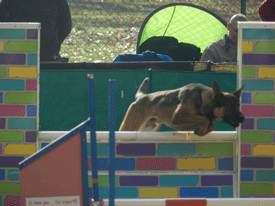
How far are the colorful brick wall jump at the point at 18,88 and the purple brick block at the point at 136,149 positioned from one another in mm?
717

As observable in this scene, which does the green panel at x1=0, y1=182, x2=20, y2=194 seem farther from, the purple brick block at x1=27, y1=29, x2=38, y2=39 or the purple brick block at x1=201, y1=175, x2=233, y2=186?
the purple brick block at x1=201, y1=175, x2=233, y2=186

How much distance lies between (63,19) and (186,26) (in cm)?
264

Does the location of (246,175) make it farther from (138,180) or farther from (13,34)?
(13,34)

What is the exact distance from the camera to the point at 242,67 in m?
4.09

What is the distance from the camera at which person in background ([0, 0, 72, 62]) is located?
686 centimetres

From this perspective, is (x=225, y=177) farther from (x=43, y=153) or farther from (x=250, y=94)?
(x=43, y=153)

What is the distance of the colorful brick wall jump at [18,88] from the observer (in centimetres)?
405

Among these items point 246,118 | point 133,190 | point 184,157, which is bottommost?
point 133,190

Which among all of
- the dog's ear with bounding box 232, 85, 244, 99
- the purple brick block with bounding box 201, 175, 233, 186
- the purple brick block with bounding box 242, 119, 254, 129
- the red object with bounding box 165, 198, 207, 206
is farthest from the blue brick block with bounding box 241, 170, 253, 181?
the red object with bounding box 165, 198, 207, 206

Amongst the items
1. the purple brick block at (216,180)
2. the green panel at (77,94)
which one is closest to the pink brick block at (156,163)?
the purple brick block at (216,180)

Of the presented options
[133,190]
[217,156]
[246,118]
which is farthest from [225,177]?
[133,190]

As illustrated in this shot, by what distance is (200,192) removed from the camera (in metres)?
4.17

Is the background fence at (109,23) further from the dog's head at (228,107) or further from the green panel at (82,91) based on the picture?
the dog's head at (228,107)

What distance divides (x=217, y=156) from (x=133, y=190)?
75cm
